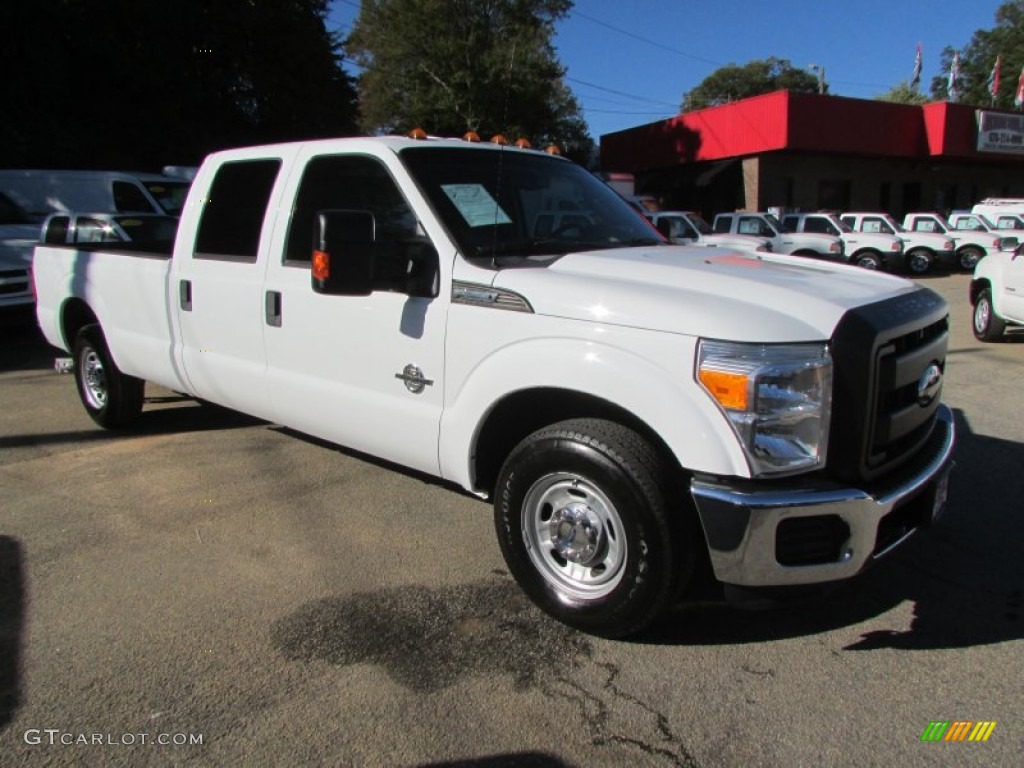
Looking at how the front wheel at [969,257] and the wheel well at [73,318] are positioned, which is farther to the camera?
the front wheel at [969,257]

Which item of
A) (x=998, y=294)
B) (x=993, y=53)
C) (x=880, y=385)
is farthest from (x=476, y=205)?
(x=993, y=53)

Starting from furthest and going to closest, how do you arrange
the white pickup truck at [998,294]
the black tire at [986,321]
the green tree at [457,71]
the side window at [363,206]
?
the green tree at [457,71], the black tire at [986,321], the white pickup truck at [998,294], the side window at [363,206]

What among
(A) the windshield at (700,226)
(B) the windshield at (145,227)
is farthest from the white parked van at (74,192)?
(A) the windshield at (700,226)

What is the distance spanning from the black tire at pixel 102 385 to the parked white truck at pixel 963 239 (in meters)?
22.0

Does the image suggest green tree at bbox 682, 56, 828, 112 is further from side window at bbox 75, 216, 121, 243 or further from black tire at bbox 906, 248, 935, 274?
side window at bbox 75, 216, 121, 243

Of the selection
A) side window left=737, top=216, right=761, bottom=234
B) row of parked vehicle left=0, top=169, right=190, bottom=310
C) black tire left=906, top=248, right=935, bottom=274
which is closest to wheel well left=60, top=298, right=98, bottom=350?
row of parked vehicle left=0, top=169, right=190, bottom=310

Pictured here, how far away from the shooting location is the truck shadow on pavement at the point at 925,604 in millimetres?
3127

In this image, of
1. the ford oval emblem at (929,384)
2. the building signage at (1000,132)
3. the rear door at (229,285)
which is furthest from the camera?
the building signage at (1000,132)

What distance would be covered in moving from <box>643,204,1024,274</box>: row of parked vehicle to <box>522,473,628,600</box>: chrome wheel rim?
57.6 feet

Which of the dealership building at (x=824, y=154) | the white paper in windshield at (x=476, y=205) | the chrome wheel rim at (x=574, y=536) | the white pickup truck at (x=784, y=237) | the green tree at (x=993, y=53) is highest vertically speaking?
the green tree at (x=993, y=53)

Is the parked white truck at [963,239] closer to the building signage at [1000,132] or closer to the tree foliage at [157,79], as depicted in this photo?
the building signage at [1000,132]

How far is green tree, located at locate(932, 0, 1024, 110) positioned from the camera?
6219 centimetres

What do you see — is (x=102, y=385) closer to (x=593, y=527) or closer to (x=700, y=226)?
(x=593, y=527)

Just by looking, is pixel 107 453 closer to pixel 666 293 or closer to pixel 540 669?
pixel 540 669
